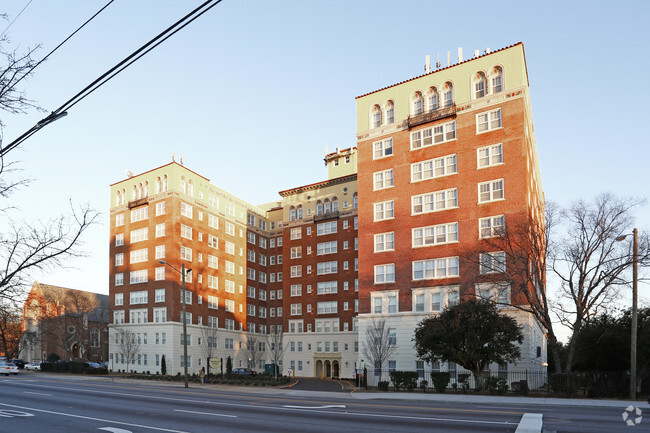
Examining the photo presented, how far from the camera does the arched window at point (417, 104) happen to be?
2149 inches

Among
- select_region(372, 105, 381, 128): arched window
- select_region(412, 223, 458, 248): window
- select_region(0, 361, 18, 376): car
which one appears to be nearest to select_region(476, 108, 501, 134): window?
select_region(412, 223, 458, 248): window

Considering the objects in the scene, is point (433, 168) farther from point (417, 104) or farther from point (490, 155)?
point (417, 104)

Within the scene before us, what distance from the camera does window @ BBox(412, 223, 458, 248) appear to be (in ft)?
167

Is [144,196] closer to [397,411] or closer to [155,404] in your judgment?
[155,404]

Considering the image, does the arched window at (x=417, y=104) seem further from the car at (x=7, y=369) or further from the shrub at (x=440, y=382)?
the car at (x=7, y=369)

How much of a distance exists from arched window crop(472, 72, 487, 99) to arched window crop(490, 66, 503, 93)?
89 centimetres

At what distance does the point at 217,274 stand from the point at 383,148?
41134mm

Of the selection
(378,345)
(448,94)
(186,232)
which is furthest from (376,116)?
(186,232)

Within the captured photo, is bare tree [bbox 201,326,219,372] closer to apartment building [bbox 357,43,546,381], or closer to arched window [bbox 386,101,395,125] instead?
apartment building [bbox 357,43,546,381]

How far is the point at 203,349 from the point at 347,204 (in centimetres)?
2996

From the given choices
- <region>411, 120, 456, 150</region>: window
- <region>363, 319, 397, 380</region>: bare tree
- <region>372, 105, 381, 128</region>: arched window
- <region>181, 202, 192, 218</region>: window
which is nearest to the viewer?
<region>363, 319, 397, 380</region>: bare tree

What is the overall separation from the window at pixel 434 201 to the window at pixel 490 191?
229cm

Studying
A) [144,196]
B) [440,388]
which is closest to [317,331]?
[144,196]

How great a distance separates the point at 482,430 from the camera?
1627 cm
